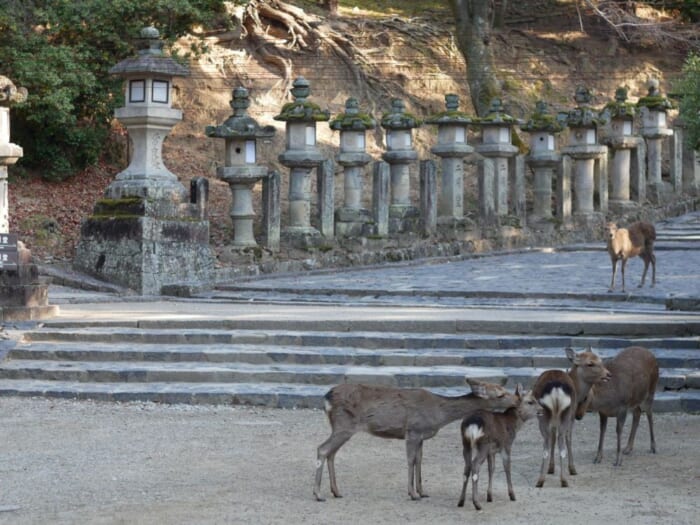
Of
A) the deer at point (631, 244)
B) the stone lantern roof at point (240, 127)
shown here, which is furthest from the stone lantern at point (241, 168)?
the deer at point (631, 244)

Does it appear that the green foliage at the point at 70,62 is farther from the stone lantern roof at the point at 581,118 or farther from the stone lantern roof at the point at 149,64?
the stone lantern roof at the point at 581,118

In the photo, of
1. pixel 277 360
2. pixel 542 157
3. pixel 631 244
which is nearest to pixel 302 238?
pixel 631 244

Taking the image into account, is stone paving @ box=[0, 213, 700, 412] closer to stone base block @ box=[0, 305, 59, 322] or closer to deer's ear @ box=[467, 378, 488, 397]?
stone base block @ box=[0, 305, 59, 322]

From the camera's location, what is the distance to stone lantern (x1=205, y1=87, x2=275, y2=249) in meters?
22.6

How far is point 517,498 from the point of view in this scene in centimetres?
965

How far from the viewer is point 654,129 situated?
107ft

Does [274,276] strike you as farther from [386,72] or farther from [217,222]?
[386,72]

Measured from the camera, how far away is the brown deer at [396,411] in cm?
982

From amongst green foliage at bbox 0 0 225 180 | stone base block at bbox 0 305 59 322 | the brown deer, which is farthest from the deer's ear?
green foliage at bbox 0 0 225 180

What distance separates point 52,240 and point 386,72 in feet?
49.4

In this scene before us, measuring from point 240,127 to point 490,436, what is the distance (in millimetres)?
13806

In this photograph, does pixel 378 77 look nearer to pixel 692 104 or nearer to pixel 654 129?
pixel 654 129

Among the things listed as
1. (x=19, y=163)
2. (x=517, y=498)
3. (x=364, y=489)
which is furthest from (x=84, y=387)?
(x=19, y=163)

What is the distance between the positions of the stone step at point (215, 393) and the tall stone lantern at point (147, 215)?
6.36 meters
